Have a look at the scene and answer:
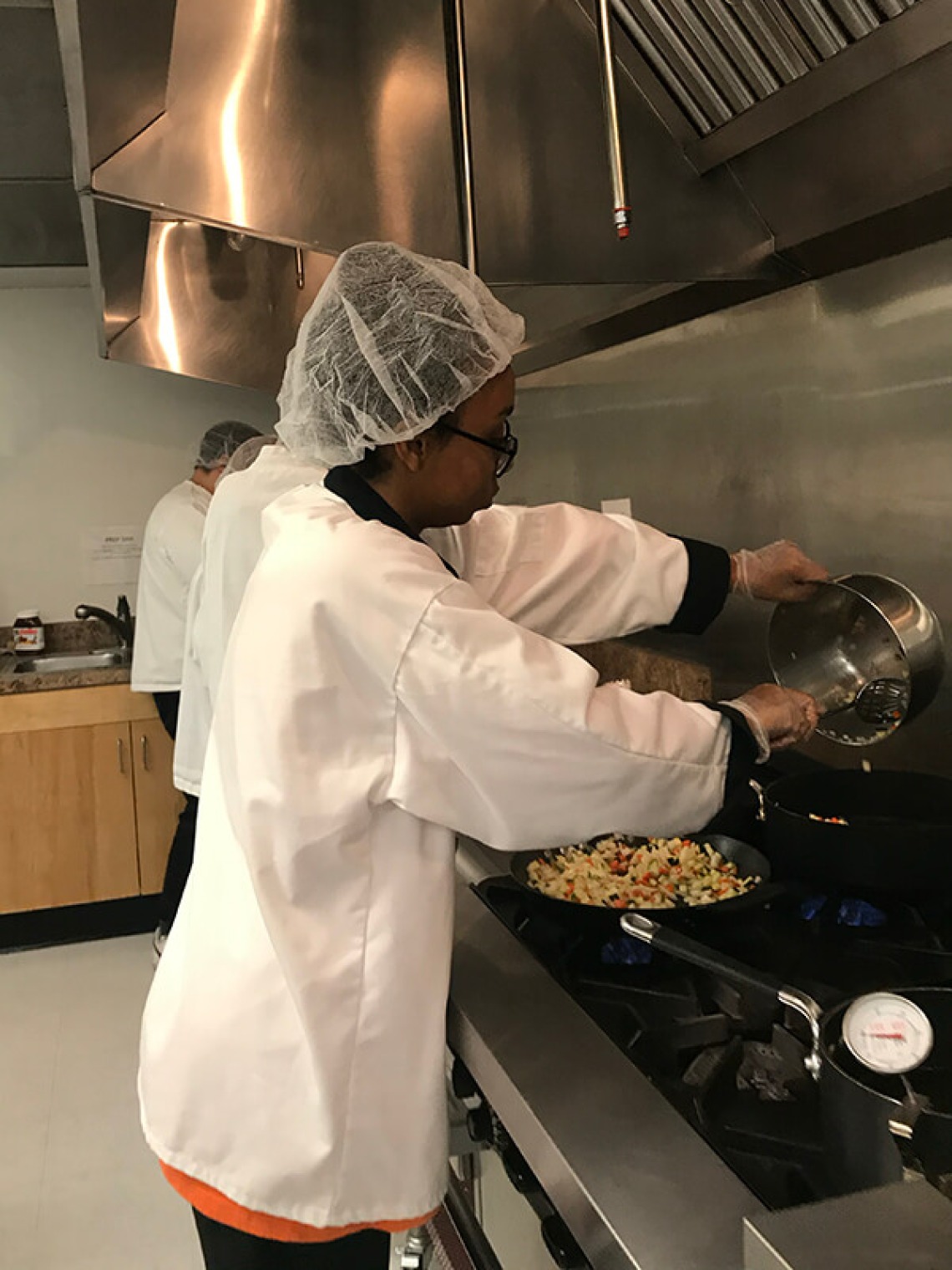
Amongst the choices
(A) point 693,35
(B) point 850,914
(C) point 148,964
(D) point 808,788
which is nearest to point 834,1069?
(B) point 850,914

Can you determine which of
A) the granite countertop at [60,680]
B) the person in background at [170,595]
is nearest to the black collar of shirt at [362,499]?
the person in background at [170,595]

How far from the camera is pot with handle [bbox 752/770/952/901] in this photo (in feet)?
3.29

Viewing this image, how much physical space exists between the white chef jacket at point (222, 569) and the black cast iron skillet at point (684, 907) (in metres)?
0.91

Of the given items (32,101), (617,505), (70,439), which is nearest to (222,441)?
(70,439)

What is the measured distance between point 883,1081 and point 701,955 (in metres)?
0.20

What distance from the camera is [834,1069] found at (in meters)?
0.69

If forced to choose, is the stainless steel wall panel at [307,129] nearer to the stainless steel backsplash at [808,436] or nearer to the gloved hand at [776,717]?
the stainless steel backsplash at [808,436]

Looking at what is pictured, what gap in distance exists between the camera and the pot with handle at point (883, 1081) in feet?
2.10

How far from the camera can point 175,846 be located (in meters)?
2.87

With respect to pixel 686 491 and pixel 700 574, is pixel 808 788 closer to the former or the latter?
pixel 700 574

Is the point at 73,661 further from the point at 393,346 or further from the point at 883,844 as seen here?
the point at 883,844

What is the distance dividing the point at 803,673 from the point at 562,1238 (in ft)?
2.40

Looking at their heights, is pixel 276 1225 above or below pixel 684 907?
below

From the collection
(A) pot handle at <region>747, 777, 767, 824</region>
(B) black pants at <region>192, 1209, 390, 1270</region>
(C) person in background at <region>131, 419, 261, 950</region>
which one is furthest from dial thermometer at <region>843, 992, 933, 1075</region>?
(C) person in background at <region>131, 419, 261, 950</region>
